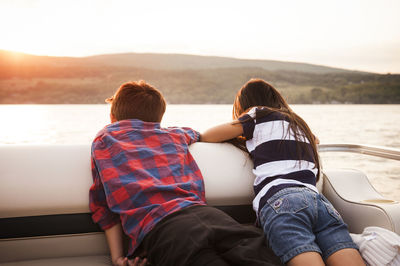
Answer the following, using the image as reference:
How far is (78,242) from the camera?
1480 millimetres

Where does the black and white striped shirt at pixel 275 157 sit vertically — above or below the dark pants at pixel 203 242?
above

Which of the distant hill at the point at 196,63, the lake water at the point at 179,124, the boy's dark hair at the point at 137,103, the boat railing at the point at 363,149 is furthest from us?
the distant hill at the point at 196,63

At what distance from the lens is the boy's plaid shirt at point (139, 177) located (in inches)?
47.3

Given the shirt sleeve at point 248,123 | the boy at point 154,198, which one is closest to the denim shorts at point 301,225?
the boy at point 154,198

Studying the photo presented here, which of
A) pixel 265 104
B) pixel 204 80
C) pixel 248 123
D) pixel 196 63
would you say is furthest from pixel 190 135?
pixel 196 63

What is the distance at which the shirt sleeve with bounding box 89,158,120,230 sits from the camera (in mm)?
1368

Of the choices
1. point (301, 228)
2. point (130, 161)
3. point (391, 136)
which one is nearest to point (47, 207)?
point (130, 161)

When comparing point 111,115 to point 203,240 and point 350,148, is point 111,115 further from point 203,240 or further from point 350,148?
point 350,148

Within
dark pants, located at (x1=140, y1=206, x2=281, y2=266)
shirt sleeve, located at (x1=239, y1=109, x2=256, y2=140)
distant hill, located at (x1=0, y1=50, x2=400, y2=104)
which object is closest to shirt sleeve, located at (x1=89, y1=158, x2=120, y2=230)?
dark pants, located at (x1=140, y1=206, x2=281, y2=266)

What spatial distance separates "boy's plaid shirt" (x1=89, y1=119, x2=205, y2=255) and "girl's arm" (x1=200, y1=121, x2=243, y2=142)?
31 cm

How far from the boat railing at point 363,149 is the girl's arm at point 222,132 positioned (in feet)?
2.64

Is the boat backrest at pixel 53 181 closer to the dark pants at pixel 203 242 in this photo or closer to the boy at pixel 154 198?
the boy at pixel 154 198

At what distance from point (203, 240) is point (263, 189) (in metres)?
0.57

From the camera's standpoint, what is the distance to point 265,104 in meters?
1.73
